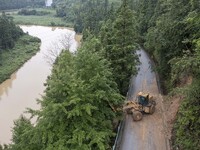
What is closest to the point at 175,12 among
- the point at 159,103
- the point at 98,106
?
the point at 159,103

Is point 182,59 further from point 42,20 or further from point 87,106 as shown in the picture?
point 42,20

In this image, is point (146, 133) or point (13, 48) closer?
point (146, 133)

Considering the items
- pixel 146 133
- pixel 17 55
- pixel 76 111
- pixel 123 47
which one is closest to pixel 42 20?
pixel 17 55

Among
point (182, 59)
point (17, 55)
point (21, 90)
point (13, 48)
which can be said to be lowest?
point (17, 55)

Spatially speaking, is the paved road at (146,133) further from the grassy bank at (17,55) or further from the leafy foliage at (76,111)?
the grassy bank at (17,55)

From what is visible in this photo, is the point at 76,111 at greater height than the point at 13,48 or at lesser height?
greater

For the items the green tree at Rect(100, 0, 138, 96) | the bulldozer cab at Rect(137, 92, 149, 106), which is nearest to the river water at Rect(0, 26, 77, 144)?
the green tree at Rect(100, 0, 138, 96)
